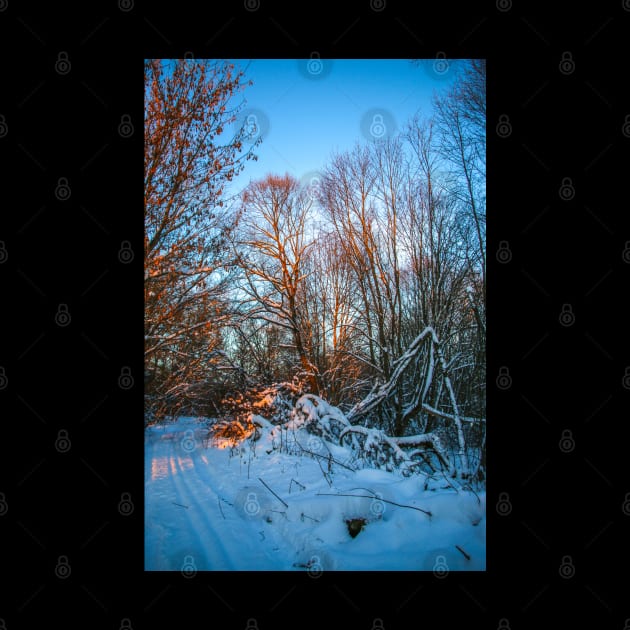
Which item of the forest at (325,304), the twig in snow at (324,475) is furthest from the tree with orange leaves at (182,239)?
the twig in snow at (324,475)

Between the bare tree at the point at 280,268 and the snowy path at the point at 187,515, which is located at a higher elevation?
the bare tree at the point at 280,268

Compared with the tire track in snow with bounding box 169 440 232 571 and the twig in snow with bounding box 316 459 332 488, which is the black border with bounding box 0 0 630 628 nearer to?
the tire track in snow with bounding box 169 440 232 571

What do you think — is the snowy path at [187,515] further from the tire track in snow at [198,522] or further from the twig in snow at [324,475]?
the twig in snow at [324,475]

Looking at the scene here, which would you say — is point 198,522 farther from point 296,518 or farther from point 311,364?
point 311,364

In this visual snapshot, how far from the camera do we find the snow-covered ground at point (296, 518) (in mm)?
2240

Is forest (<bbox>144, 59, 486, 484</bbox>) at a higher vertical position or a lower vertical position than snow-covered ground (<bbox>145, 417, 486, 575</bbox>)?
higher

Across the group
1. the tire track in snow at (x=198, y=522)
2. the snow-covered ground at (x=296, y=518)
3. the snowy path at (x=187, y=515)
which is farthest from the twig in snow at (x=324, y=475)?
the tire track in snow at (x=198, y=522)

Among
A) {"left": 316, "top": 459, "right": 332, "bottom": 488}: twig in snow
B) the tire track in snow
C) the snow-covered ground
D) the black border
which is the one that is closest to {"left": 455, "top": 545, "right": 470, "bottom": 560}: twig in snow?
the snow-covered ground

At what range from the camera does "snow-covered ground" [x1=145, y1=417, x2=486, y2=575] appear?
2.24m
